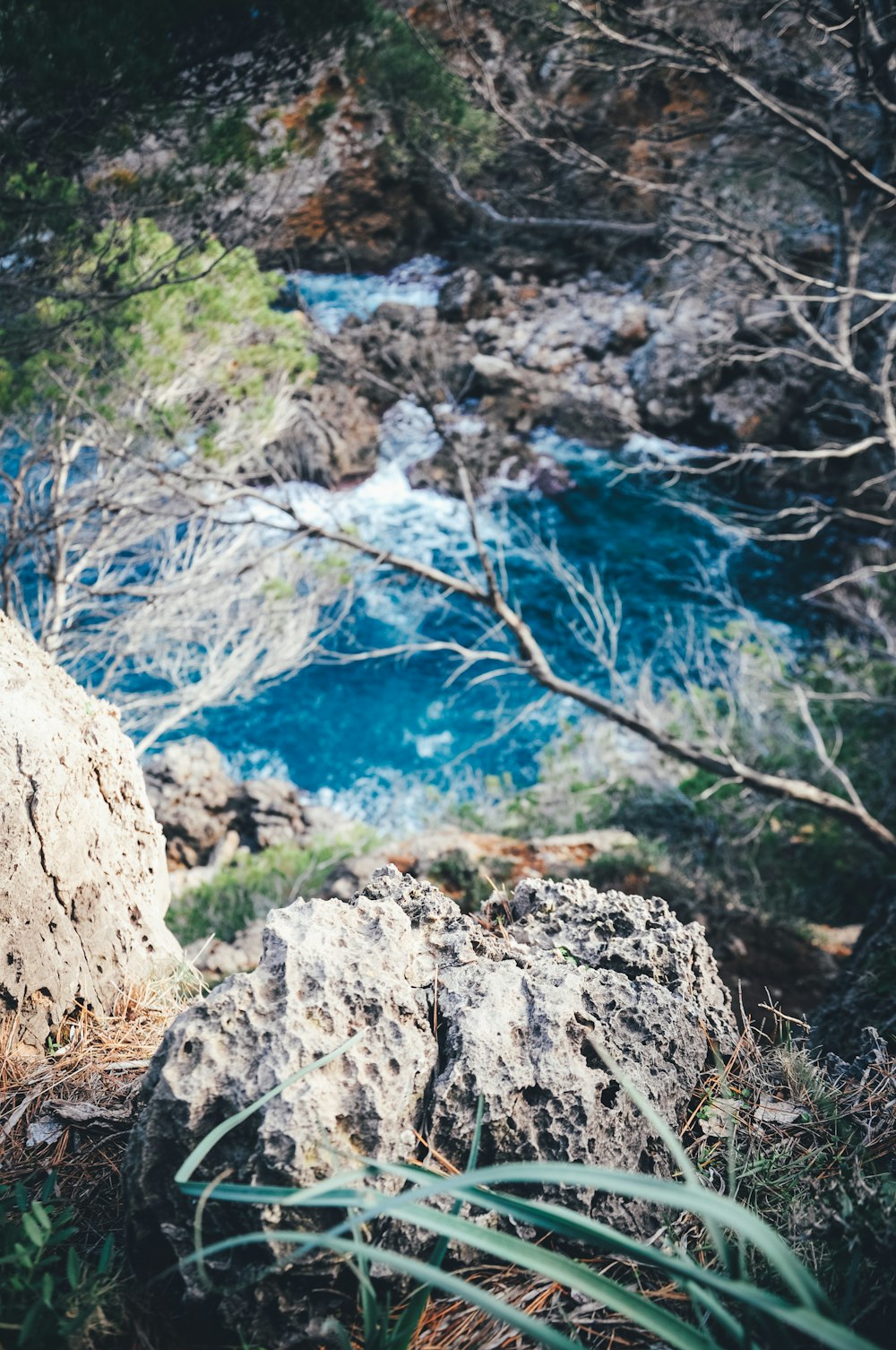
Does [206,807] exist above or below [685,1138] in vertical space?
below

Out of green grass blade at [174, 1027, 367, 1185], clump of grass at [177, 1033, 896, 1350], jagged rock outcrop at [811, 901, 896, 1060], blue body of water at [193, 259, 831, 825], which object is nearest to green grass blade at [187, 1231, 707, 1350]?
clump of grass at [177, 1033, 896, 1350]

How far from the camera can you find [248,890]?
5988 millimetres

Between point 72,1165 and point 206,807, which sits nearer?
point 72,1165

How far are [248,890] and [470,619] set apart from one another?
4.55 metres

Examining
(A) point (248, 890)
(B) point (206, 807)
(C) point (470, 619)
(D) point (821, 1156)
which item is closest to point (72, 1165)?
(D) point (821, 1156)

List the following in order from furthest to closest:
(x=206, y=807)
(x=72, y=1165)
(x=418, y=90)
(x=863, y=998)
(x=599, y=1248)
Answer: (x=206, y=807), (x=418, y=90), (x=863, y=998), (x=72, y=1165), (x=599, y=1248)

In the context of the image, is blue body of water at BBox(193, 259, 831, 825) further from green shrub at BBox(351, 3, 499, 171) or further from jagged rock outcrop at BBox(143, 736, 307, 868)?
green shrub at BBox(351, 3, 499, 171)

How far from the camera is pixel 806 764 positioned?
6.19 metres

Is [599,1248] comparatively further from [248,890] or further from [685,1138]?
[248,890]

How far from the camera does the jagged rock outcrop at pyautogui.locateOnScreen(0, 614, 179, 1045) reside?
143 centimetres

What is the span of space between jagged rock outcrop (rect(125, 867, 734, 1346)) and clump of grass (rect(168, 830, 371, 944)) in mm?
4345

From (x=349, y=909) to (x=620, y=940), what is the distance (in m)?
0.51

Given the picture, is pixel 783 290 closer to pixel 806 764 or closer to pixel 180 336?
pixel 806 764

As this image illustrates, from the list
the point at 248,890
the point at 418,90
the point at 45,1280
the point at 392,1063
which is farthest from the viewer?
the point at 418,90
